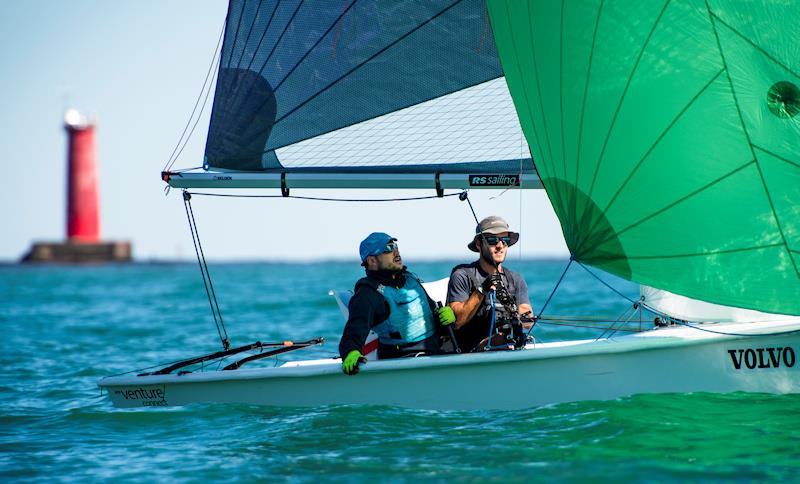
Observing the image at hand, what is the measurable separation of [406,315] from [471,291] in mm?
389

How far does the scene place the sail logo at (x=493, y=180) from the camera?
229 inches

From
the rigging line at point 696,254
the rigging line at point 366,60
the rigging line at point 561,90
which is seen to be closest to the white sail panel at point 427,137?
the rigging line at point 366,60

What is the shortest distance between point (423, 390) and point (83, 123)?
1962 inches

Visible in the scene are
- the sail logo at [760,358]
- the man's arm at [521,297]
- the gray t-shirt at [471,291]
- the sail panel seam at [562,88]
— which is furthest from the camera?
the man's arm at [521,297]

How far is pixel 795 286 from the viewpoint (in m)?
4.81

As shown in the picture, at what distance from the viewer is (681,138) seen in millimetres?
4922

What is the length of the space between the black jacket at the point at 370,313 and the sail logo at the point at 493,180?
716 mm

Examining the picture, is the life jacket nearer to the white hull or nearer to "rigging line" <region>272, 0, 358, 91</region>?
the white hull

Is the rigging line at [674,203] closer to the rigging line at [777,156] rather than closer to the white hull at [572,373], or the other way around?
the rigging line at [777,156]

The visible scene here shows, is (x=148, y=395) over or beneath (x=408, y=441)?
over

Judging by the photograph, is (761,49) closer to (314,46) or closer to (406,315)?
(406,315)

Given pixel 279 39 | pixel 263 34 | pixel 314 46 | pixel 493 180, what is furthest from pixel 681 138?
pixel 263 34

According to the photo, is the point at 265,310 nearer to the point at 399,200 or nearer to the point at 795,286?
the point at 399,200

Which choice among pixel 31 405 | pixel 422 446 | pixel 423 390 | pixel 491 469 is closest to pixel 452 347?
pixel 423 390
